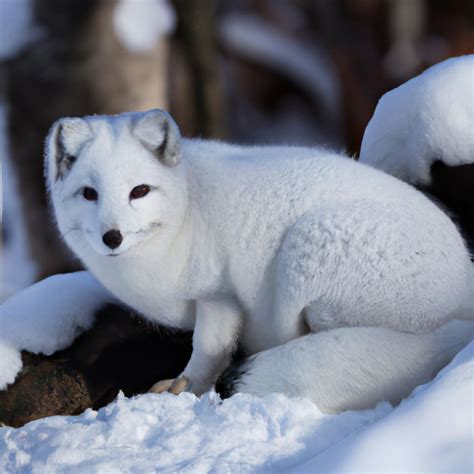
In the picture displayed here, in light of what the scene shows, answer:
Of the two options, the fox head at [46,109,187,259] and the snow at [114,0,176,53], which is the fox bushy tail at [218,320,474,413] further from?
the snow at [114,0,176,53]

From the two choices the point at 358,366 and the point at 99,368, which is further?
the point at 99,368

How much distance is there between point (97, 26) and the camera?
6.12 m

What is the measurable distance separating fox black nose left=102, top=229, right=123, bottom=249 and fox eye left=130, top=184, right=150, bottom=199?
128mm

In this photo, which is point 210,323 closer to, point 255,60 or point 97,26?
point 97,26

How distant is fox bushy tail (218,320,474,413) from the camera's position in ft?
8.17

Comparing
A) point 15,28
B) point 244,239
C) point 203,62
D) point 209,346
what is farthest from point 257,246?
point 203,62

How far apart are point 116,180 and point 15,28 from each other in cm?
390

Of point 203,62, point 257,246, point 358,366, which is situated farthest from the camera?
point 203,62

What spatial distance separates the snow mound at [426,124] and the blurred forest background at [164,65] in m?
0.14

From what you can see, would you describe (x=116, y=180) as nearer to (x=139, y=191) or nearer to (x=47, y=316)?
(x=139, y=191)

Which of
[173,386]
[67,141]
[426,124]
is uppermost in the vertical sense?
[67,141]

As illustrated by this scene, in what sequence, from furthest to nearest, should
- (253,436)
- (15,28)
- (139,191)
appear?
1. (15,28)
2. (139,191)
3. (253,436)

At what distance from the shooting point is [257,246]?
277 centimetres

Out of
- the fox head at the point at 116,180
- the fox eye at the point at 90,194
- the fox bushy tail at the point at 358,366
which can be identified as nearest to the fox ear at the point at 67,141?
the fox head at the point at 116,180
